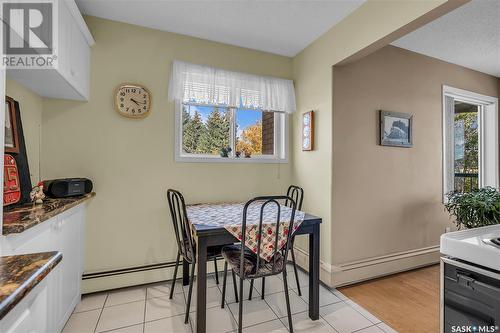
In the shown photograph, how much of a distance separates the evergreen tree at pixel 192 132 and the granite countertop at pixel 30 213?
1163mm

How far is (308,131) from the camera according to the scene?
2.83m

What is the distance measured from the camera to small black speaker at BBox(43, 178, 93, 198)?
191cm

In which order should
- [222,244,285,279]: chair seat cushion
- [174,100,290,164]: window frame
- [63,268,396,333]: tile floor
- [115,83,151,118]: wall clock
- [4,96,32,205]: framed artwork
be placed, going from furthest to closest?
1. [174,100,290,164]: window frame
2. [115,83,151,118]: wall clock
3. [63,268,396,333]: tile floor
4. [222,244,285,279]: chair seat cushion
5. [4,96,32,205]: framed artwork

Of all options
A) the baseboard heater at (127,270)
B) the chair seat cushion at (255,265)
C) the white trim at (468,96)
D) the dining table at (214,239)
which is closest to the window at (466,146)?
Result: the white trim at (468,96)

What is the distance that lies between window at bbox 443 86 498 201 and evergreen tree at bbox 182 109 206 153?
3475 millimetres

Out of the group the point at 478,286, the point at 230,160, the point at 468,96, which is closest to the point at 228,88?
the point at 230,160

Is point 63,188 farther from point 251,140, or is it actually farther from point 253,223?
point 251,140

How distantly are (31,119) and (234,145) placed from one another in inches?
74.3

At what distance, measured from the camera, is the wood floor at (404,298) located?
197cm

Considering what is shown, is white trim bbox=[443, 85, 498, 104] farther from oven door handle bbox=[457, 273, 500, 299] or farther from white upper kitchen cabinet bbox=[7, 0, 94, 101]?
white upper kitchen cabinet bbox=[7, 0, 94, 101]

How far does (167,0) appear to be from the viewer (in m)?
2.12

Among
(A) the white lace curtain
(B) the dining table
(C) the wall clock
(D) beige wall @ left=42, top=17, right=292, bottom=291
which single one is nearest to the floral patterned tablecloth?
(B) the dining table

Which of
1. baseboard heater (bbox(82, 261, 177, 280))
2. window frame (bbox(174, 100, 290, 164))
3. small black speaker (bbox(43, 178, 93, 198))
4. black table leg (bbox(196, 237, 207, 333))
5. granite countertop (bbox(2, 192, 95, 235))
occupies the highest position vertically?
window frame (bbox(174, 100, 290, 164))

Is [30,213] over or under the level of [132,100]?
under
